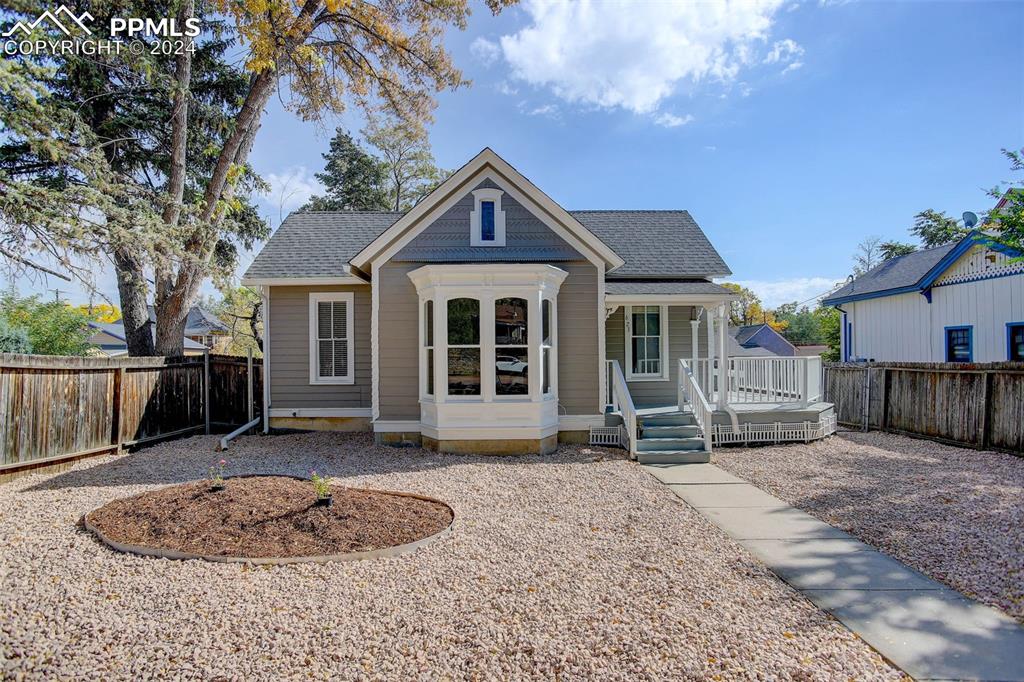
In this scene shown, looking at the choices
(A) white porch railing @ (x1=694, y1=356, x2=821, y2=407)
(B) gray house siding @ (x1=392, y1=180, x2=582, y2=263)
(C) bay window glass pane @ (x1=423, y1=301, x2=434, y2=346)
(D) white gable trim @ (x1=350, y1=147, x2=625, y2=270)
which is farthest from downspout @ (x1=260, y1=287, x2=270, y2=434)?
(A) white porch railing @ (x1=694, y1=356, x2=821, y2=407)

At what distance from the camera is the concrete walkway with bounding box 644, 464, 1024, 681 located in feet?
10.3

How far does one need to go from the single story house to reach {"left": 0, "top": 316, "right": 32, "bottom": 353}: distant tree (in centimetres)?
722

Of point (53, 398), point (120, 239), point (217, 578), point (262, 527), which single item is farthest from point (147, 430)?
point (217, 578)

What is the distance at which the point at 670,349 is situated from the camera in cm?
1162

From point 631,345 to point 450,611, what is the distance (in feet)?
28.3

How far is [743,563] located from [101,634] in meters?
4.83

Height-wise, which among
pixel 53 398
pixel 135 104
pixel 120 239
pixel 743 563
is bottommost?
pixel 743 563

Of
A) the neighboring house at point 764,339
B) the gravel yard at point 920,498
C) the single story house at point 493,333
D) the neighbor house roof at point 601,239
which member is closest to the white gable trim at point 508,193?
the single story house at point 493,333

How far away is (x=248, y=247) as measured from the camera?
18062 millimetres

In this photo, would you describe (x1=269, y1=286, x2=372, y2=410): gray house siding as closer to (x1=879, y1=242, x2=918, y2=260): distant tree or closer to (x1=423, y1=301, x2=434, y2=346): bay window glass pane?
(x1=423, y1=301, x2=434, y2=346): bay window glass pane

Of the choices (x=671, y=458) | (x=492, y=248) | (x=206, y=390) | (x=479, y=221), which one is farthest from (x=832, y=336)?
(x=206, y=390)

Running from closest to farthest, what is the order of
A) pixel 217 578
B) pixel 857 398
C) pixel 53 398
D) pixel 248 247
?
1. pixel 217 578
2. pixel 53 398
3. pixel 857 398
4. pixel 248 247

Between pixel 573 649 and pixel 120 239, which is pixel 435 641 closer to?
pixel 573 649

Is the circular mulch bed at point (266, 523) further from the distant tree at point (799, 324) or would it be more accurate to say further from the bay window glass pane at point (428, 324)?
the distant tree at point (799, 324)
